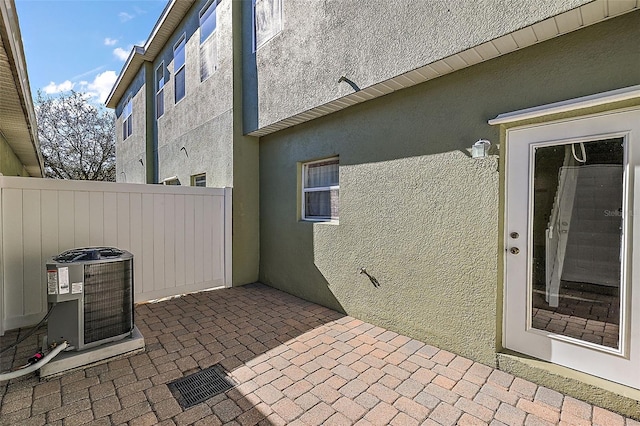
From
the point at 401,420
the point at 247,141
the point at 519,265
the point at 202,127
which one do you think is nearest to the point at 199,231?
the point at 247,141

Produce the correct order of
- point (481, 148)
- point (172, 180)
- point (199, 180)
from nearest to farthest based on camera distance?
point (481, 148)
point (199, 180)
point (172, 180)

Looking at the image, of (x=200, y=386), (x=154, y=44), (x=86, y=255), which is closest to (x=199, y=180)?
(x=86, y=255)

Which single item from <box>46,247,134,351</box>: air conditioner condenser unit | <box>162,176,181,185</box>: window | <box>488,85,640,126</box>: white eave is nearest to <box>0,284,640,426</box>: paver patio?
<box>46,247,134,351</box>: air conditioner condenser unit

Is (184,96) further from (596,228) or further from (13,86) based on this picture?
(596,228)

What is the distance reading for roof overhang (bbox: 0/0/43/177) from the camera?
2260mm

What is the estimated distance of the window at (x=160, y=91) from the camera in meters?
10.4

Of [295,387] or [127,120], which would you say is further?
[127,120]

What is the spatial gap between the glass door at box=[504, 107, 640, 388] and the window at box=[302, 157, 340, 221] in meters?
2.74

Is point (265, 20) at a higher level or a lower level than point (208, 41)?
lower

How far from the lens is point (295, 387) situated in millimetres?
2809

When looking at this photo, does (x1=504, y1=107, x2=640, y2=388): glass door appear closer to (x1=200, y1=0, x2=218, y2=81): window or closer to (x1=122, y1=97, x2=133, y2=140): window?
(x1=200, y1=0, x2=218, y2=81): window

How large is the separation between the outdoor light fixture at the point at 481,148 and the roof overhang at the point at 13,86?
4.11m

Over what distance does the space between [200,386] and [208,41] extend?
778cm

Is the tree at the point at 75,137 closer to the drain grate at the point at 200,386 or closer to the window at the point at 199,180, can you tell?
the window at the point at 199,180
